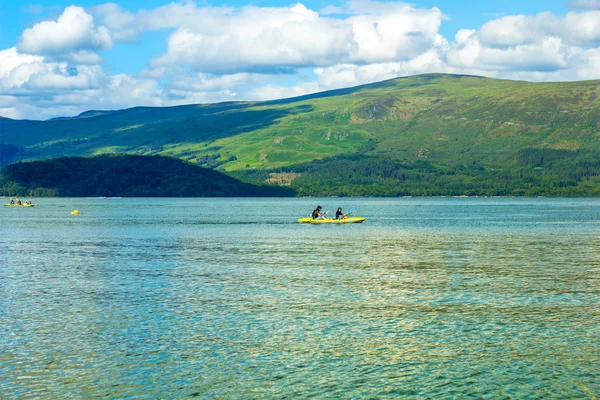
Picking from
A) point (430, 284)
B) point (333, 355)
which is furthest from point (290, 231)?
point (333, 355)

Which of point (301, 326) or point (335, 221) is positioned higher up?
point (335, 221)

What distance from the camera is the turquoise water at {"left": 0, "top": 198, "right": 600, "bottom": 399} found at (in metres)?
27.0

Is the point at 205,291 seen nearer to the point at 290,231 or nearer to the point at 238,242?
the point at 238,242

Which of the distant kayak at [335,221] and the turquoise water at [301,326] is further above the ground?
the distant kayak at [335,221]

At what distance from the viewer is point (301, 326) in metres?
36.6

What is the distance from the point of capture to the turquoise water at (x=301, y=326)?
88.5 ft

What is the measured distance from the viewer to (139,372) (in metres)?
28.2

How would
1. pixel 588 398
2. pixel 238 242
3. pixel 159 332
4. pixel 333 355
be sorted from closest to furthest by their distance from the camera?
pixel 588 398
pixel 333 355
pixel 159 332
pixel 238 242

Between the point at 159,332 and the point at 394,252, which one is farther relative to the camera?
the point at 394,252

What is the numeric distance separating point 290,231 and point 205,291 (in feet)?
233

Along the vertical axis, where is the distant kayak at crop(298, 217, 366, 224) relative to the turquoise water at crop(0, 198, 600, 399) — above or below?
above

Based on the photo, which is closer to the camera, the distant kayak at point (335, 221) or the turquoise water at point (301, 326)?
the turquoise water at point (301, 326)

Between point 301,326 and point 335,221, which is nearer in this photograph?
point 301,326

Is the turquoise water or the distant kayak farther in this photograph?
the distant kayak
